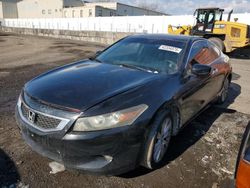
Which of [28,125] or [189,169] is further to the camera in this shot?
[189,169]

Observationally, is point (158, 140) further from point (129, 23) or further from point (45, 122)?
point (129, 23)

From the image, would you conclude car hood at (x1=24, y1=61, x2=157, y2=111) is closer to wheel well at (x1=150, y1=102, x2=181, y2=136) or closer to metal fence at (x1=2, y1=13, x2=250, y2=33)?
wheel well at (x1=150, y1=102, x2=181, y2=136)

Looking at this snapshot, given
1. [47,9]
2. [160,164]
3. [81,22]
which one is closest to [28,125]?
[160,164]

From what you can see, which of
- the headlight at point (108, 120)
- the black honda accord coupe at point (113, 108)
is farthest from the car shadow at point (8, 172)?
the headlight at point (108, 120)

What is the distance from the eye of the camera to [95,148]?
242 cm

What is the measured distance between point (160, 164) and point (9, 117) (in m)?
2.77

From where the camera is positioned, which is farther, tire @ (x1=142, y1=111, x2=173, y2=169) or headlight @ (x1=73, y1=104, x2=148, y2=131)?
tire @ (x1=142, y1=111, x2=173, y2=169)

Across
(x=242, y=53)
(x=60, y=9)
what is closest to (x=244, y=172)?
(x=242, y=53)

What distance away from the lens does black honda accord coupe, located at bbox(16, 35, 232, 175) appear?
2436 mm

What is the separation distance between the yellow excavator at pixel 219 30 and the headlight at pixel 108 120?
12009 millimetres

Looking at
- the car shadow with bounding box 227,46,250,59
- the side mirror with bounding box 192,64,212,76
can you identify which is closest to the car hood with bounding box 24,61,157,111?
the side mirror with bounding box 192,64,212,76

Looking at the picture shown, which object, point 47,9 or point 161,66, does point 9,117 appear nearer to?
point 161,66

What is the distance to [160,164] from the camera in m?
3.25

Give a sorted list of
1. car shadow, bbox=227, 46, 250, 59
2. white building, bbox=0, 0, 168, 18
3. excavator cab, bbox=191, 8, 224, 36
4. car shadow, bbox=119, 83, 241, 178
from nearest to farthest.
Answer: car shadow, bbox=119, 83, 241, 178
excavator cab, bbox=191, 8, 224, 36
car shadow, bbox=227, 46, 250, 59
white building, bbox=0, 0, 168, 18
